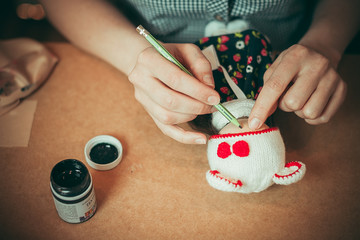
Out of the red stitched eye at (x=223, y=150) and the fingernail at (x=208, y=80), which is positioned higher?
the fingernail at (x=208, y=80)

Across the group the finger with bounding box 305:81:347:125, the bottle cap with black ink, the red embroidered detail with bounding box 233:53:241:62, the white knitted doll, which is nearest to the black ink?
the bottle cap with black ink

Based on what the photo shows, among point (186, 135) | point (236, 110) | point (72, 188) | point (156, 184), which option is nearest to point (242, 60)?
point (236, 110)

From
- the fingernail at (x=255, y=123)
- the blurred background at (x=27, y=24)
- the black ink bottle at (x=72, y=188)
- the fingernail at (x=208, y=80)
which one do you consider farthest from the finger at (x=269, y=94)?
the blurred background at (x=27, y=24)

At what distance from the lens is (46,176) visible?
0.79 m

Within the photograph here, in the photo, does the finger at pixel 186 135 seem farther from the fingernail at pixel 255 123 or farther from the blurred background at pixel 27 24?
the blurred background at pixel 27 24

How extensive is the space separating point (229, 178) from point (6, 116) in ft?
2.16

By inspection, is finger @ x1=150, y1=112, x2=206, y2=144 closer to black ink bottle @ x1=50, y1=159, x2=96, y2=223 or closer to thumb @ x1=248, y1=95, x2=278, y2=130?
thumb @ x1=248, y1=95, x2=278, y2=130

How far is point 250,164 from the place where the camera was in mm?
683

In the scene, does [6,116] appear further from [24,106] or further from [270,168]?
[270,168]

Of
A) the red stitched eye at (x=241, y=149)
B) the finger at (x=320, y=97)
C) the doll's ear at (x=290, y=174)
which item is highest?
the finger at (x=320, y=97)

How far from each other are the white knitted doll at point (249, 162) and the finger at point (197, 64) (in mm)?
135

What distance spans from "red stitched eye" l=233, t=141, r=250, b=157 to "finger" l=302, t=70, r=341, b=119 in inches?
7.6

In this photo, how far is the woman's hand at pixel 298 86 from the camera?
27.8 inches

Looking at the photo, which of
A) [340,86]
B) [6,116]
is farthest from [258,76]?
[6,116]
